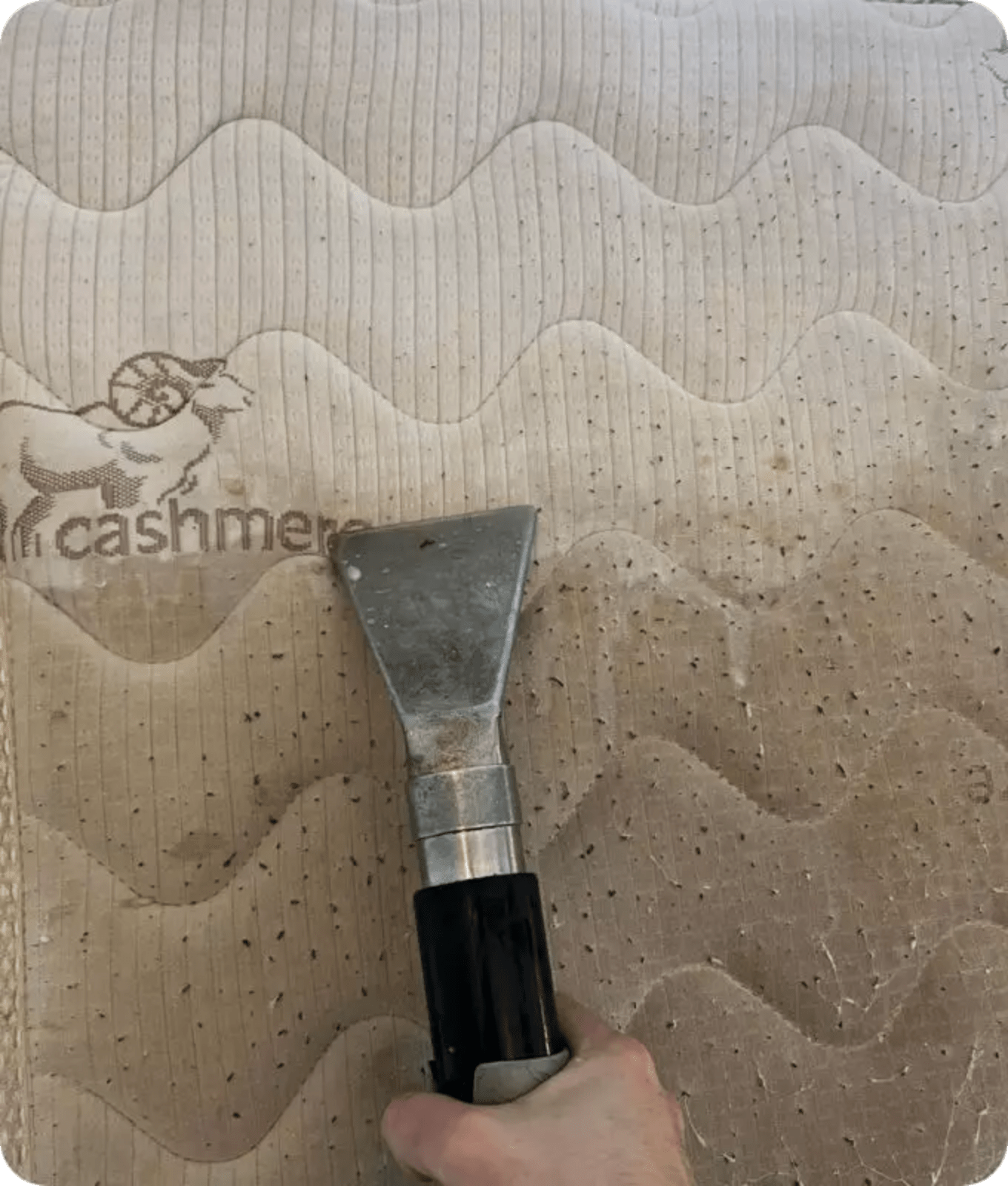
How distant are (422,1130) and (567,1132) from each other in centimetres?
7

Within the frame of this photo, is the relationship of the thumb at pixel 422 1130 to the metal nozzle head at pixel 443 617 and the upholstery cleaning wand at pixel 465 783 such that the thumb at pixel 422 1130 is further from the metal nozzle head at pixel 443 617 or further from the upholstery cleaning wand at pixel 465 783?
the metal nozzle head at pixel 443 617

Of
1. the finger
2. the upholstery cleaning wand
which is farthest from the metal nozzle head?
the finger

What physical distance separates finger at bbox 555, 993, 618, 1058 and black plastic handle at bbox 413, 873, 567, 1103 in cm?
1

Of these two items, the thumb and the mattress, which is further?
the mattress

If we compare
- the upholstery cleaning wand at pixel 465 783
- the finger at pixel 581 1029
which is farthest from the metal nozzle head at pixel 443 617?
the finger at pixel 581 1029

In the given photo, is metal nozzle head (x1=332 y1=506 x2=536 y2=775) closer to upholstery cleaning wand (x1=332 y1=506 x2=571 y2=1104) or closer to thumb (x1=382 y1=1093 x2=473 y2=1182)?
upholstery cleaning wand (x1=332 y1=506 x2=571 y2=1104)

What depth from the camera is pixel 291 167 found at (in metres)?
0.68

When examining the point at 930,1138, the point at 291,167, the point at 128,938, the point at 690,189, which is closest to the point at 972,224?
the point at 690,189

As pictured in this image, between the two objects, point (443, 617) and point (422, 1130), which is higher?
point (443, 617)

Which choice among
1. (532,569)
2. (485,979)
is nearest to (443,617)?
(532,569)

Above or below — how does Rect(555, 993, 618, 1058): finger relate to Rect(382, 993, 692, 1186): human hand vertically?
above

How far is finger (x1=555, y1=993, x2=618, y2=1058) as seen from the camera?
561 mm

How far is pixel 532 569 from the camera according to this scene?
0.67 meters

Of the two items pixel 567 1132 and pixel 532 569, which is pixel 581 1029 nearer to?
pixel 567 1132
